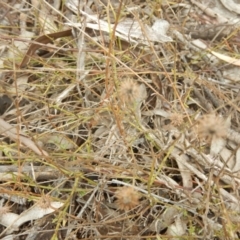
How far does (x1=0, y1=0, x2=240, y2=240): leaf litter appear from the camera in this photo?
1114mm

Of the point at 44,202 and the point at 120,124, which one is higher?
the point at 120,124

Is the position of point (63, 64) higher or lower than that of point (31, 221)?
higher

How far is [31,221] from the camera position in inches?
46.5

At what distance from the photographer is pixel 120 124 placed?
3.75ft

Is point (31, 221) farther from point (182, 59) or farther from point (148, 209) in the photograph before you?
point (182, 59)

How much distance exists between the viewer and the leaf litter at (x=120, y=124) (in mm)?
1114


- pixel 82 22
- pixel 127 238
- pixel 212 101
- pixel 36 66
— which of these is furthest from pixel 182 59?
pixel 127 238

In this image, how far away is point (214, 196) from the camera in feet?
3.64

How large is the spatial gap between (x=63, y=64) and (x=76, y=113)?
0.60 feet

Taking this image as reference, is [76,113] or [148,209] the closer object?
[148,209]

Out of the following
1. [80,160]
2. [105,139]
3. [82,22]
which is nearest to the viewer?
[80,160]

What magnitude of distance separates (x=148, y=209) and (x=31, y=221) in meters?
0.29

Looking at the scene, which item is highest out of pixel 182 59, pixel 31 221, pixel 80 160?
pixel 182 59

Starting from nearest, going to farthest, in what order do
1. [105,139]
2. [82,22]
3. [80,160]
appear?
1. [80,160]
2. [105,139]
3. [82,22]
